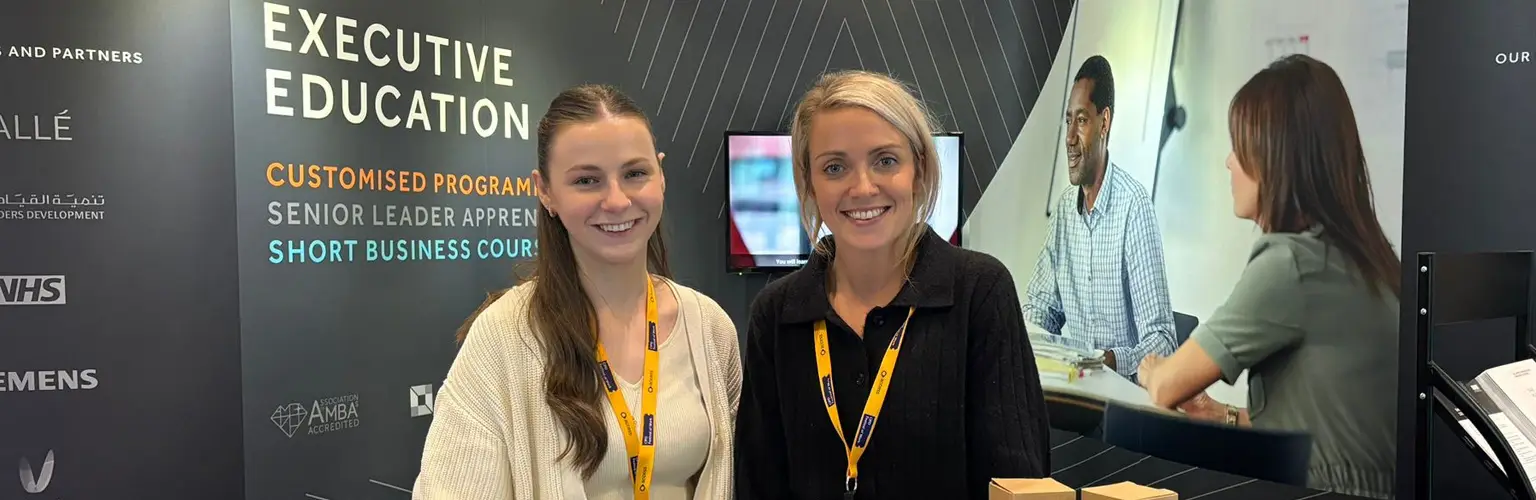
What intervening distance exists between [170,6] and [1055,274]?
13.2 ft

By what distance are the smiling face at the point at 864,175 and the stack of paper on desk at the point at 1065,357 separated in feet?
9.81

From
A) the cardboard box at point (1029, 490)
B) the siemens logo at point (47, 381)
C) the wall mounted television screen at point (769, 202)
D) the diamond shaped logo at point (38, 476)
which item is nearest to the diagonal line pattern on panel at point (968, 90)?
the wall mounted television screen at point (769, 202)

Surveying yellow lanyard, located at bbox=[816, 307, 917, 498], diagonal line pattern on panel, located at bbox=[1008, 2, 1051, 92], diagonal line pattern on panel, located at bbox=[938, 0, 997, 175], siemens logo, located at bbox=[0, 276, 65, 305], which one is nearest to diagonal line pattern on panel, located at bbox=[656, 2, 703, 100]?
diagonal line pattern on panel, located at bbox=[938, 0, 997, 175]

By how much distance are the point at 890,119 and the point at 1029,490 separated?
0.70 meters

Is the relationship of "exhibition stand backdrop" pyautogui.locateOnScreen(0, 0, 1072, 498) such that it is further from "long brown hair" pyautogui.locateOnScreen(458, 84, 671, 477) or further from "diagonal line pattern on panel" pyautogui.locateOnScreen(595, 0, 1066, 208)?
"long brown hair" pyautogui.locateOnScreen(458, 84, 671, 477)

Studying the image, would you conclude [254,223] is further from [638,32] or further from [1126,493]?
[1126,493]

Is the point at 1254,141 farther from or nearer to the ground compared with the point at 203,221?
farther from the ground

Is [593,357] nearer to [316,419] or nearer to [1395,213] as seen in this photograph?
[316,419]

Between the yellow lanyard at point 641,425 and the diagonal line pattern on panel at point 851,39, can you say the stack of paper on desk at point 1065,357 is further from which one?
the yellow lanyard at point 641,425

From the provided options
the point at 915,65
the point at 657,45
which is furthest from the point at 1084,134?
the point at 657,45

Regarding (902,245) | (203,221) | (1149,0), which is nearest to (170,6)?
(203,221)

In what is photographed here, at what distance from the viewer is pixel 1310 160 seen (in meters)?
3.04

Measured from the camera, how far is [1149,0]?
3.73 meters

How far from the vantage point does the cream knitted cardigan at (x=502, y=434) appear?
1.50 meters
